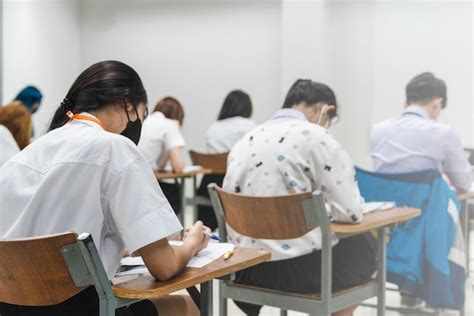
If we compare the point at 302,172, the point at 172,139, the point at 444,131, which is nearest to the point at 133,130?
the point at 302,172

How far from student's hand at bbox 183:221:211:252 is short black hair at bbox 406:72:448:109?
5.51 feet

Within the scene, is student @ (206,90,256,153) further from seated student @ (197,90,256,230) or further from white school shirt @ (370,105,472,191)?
white school shirt @ (370,105,472,191)

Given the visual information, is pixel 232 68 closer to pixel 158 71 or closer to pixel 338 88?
pixel 158 71

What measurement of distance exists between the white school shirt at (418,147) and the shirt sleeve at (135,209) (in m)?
1.92

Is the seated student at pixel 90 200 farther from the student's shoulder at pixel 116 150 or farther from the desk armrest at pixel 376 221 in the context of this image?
the desk armrest at pixel 376 221

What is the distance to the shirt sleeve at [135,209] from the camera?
157 cm

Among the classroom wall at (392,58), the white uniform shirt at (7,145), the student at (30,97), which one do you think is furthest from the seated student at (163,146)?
the white uniform shirt at (7,145)

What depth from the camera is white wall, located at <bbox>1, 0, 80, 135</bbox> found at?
22.9 ft

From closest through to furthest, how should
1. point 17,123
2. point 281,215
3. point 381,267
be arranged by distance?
point 281,215 → point 381,267 → point 17,123

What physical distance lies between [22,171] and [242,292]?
44.0 inches

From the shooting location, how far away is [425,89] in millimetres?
3199

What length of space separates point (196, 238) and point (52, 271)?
0.38 metres

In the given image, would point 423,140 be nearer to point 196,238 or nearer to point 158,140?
point 196,238

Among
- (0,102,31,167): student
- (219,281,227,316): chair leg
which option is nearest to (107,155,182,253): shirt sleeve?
(219,281,227,316): chair leg
